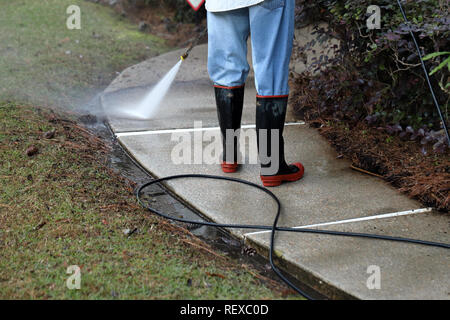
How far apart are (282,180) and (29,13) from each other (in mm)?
5339

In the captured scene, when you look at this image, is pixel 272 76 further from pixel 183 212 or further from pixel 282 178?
pixel 183 212

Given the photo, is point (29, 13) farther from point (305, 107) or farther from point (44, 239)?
point (44, 239)

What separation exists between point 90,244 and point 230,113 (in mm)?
1278

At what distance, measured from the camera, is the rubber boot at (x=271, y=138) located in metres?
3.03

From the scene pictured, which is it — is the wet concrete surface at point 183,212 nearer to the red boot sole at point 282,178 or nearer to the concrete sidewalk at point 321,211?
the concrete sidewalk at point 321,211

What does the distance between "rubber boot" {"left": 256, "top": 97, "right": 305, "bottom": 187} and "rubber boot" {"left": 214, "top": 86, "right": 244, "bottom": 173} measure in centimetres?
18

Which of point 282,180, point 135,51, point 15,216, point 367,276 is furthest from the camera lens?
point 135,51

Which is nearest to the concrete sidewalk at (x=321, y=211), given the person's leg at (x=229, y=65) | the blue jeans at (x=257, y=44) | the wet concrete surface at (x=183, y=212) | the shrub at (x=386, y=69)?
the wet concrete surface at (x=183, y=212)

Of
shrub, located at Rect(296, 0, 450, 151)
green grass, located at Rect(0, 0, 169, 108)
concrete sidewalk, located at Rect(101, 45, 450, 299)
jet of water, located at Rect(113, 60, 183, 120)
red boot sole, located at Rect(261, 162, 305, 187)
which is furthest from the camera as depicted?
green grass, located at Rect(0, 0, 169, 108)

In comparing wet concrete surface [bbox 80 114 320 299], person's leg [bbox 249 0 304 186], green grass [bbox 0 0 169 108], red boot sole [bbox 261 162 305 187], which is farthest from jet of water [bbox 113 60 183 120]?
red boot sole [bbox 261 162 305 187]

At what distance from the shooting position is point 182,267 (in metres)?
2.25

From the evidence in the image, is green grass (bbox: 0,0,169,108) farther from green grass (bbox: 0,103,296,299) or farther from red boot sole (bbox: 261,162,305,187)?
red boot sole (bbox: 261,162,305,187)

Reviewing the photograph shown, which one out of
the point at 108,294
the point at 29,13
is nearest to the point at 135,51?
the point at 29,13

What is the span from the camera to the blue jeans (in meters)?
2.86
